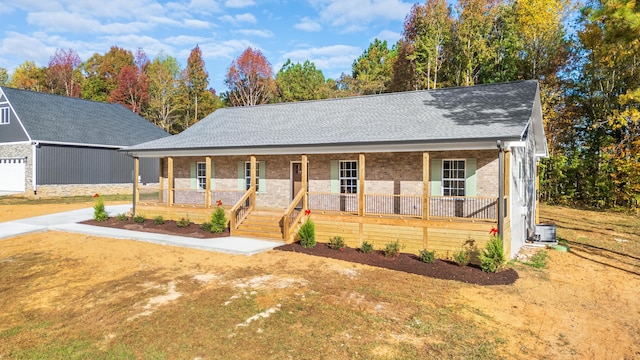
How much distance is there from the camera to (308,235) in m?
12.8

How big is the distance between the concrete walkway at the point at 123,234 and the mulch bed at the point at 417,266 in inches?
45.8

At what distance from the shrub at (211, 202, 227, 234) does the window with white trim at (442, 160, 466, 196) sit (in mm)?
8308

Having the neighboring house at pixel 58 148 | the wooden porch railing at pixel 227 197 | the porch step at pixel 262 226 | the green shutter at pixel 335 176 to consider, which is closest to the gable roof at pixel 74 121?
the neighboring house at pixel 58 148

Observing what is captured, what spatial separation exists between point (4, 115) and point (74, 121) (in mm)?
4437

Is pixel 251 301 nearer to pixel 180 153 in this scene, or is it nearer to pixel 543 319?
pixel 543 319

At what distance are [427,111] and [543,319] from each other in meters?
9.53

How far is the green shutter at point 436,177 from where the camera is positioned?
13250 mm

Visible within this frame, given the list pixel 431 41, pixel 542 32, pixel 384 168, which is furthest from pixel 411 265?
pixel 431 41

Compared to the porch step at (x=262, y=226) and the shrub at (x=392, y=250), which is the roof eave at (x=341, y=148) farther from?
the shrub at (x=392, y=250)

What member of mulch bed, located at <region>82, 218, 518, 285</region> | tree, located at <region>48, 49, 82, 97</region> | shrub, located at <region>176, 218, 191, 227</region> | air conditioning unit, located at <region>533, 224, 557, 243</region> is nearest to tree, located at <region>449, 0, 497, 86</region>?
air conditioning unit, located at <region>533, 224, 557, 243</region>

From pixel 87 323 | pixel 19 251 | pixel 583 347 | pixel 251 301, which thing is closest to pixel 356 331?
pixel 251 301

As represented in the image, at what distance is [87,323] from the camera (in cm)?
670

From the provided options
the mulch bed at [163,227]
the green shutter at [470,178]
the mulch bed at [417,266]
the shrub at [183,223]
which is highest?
the green shutter at [470,178]

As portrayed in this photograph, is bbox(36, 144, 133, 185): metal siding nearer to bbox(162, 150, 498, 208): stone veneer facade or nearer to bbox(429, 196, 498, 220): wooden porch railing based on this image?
bbox(162, 150, 498, 208): stone veneer facade
